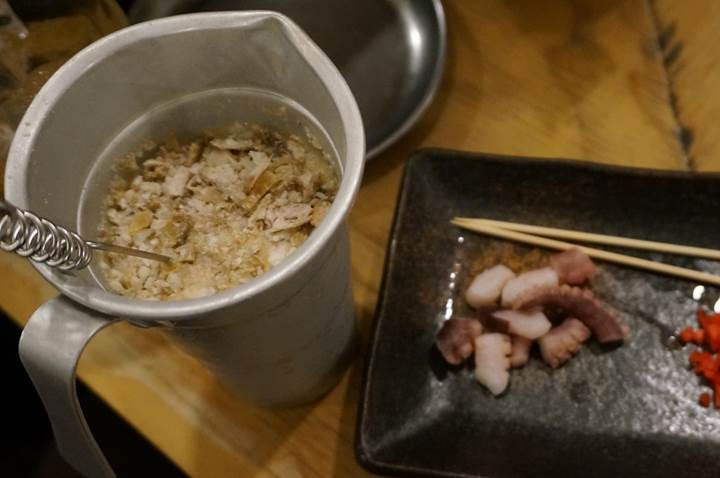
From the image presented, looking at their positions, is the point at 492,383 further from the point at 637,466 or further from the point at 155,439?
the point at 155,439

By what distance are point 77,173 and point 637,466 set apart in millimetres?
584

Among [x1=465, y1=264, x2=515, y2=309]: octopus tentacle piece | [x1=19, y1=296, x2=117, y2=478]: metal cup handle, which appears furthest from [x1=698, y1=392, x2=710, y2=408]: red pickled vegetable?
[x1=19, y1=296, x2=117, y2=478]: metal cup handle

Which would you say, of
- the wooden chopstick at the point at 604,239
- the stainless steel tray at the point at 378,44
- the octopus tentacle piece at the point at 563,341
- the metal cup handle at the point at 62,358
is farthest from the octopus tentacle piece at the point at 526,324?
the metal cup handle at the point at 62,358

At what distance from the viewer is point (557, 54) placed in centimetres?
94

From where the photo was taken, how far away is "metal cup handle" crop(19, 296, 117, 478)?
1.42 feet

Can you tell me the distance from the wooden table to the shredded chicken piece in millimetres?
236

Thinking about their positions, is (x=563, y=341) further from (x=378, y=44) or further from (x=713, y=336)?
(x=378, y=44)

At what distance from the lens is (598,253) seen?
81 centimetres

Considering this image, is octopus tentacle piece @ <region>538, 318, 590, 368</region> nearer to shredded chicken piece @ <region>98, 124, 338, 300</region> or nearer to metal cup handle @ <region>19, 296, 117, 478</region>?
shredded chicken piece @ <region>98, 124, 338, 300</region>

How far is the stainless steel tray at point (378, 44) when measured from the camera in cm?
88

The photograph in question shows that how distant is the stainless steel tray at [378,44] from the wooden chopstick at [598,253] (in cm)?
15

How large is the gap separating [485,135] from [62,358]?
1.98ft

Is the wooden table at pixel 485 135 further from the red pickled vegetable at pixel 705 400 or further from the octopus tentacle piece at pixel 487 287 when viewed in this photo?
the red pickled vegetable at pixel 705 400

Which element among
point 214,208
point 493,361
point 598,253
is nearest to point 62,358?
point 214,208
